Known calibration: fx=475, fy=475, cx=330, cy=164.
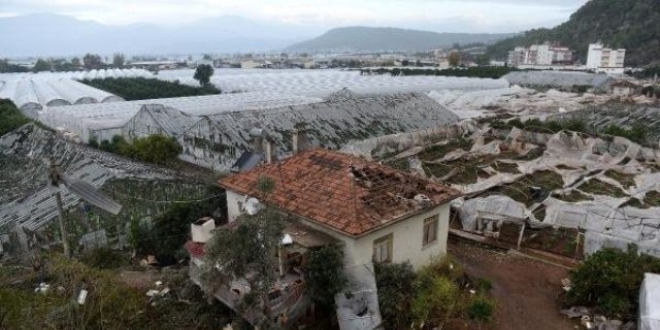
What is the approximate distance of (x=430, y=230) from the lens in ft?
40.2

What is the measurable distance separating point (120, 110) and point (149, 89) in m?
17.0

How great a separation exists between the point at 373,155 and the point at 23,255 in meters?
16.8

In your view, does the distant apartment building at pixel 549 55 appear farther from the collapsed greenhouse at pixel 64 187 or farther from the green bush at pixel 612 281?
the green bush at pixel 612 281

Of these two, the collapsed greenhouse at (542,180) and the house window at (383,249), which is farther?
the collapsed greenhouse at (542,180)

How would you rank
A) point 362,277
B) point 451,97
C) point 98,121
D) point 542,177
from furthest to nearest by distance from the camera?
point 451,97
point 98,121
point 542,177
point 362,277

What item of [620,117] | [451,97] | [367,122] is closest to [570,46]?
[451,97]

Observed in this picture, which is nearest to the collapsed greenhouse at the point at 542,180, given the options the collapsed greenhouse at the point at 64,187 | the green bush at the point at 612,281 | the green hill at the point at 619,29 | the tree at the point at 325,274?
the green bush at the point at 612,281

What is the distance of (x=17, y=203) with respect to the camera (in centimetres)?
1501

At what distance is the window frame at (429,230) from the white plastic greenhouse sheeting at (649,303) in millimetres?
4565

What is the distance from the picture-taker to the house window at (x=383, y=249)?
10.8m

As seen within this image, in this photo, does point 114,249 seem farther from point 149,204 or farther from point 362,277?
point 362,277

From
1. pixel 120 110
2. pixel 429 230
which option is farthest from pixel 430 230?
pixel 120 110

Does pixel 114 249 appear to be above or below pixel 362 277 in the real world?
below

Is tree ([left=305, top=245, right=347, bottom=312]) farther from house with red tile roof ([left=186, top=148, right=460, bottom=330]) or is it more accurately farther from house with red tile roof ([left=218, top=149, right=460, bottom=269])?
house with red tile roof ([left=218, top=149, right=460, bottom=269])
